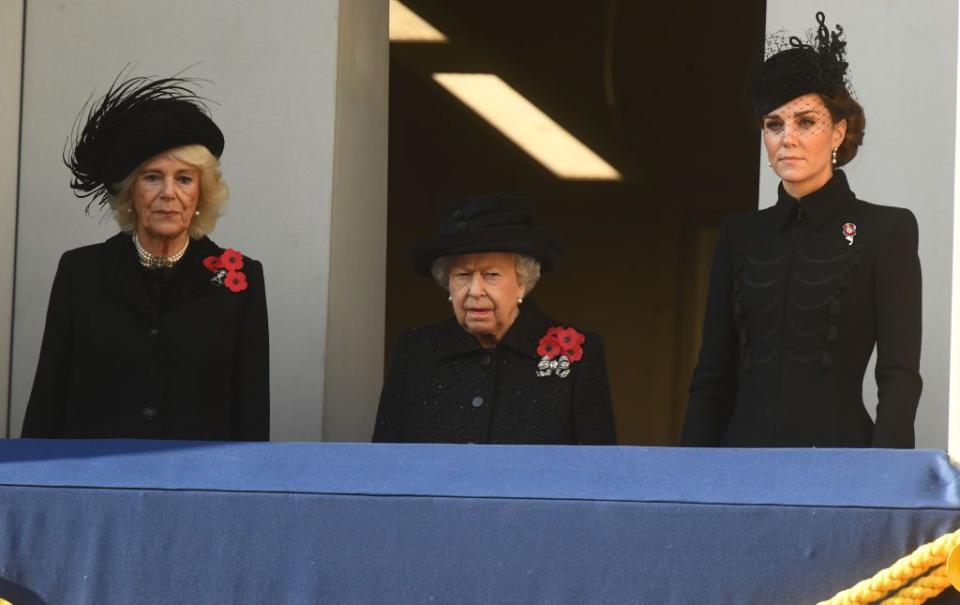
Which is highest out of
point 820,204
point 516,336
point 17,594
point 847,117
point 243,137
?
point 243,137

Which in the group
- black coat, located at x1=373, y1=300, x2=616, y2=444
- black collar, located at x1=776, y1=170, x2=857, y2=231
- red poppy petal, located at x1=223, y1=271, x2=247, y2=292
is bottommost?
black coat, located at x1=373, y1=300, x2=616, y2=444

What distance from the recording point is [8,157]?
4918 mm

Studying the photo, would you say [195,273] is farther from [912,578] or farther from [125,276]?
[912,578]

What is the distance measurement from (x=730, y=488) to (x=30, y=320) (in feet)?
8.99

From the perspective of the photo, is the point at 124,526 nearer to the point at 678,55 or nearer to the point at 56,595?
the point at 56,595

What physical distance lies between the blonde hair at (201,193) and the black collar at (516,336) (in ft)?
1.72

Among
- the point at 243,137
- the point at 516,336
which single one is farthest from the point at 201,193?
the point at 243,137

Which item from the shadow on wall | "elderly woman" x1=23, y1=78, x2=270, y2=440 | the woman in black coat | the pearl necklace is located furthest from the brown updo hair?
the shadow on wall

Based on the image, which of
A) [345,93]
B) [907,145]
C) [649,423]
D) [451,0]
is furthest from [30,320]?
[649,423]

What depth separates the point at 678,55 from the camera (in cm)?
871

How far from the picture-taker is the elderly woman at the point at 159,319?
4.00 metres

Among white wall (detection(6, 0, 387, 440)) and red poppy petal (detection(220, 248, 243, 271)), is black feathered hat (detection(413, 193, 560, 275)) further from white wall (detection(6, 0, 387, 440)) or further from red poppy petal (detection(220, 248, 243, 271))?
white wall (detection(6, 0, 387, 440))

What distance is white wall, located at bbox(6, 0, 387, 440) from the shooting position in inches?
189

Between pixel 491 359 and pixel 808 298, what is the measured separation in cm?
69
